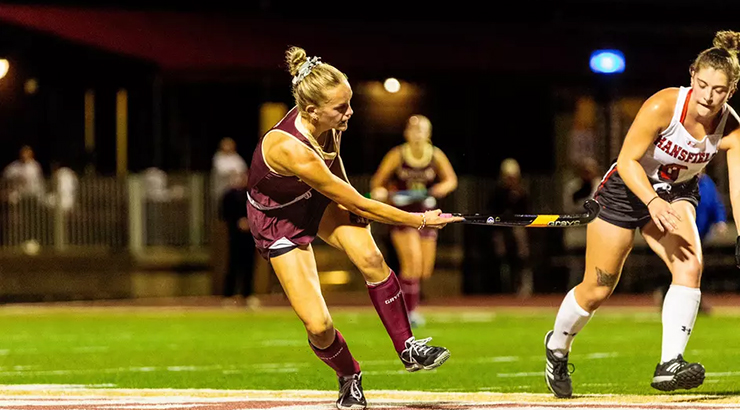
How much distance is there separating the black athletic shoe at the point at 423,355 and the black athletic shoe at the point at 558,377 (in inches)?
45.3

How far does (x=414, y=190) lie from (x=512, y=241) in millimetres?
9497

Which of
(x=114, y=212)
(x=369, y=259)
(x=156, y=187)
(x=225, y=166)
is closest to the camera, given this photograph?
(x=369, y=259)

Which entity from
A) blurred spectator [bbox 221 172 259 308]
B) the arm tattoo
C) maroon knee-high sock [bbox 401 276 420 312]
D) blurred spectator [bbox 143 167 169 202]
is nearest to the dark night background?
blurred spectator [bbox 143 167 169 202]

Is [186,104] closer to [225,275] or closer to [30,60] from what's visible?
[30,60]

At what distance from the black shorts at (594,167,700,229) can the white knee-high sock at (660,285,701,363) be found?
454mm

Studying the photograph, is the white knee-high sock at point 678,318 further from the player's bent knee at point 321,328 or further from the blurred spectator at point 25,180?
the blurred spectator at point 25,180

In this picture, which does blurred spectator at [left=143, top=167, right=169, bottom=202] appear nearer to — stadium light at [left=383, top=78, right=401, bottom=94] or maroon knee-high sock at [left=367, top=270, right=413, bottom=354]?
stadium light at [left=383, top=78, right=401, bottom=94]

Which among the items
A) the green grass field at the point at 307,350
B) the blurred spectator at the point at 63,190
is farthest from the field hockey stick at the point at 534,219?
the blurred spectator at the point at 63,190

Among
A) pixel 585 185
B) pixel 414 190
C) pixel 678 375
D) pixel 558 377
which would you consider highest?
pixel 414 190

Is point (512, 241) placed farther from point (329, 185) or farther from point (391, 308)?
point (329, 185)

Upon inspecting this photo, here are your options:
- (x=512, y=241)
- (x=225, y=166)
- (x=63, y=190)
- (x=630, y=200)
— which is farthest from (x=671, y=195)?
(x=512, y=241)

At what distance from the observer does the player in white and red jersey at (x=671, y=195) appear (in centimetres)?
847

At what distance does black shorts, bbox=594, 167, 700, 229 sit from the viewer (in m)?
8.95

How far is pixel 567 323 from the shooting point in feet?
30.4
